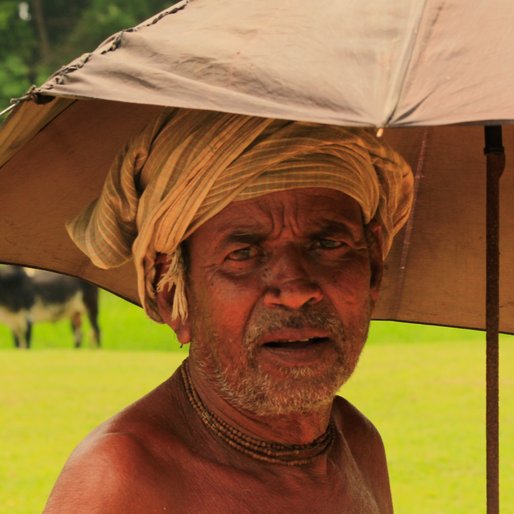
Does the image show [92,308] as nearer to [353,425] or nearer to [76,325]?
[76,325]

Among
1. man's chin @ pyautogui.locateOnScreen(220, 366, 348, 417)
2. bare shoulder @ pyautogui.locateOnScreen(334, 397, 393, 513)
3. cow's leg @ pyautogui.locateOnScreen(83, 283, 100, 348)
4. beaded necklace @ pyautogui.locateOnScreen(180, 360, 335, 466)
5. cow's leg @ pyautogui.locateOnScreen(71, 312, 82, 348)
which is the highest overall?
man's chin @ pyautogui.locateOnScreen(220, 366, 348, 417)

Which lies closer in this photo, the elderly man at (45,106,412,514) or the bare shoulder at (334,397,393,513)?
the elderly man at (45,106,412,514)

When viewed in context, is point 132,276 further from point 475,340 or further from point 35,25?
point 35,25

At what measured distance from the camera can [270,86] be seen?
1.56 metres

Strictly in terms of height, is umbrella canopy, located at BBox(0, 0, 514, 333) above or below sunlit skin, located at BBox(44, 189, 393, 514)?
above

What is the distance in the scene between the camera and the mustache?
6.81ft

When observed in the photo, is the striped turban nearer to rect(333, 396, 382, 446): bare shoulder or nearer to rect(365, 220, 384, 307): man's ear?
rect(365, 220, 384, 307): man's ear

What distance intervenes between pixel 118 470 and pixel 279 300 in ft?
1.33

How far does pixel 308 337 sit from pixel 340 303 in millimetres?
110

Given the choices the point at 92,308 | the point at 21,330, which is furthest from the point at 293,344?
the point at 21,330

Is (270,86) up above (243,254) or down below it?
above

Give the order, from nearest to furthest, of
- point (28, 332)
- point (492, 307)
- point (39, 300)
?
point (492, 307) → point (28, 332) → point (39, 300)

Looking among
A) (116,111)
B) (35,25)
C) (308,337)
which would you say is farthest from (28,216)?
(35,25)

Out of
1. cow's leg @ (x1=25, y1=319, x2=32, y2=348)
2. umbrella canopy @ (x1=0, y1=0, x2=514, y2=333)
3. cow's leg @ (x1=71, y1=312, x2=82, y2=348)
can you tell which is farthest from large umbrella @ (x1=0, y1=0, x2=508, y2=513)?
cow's leg @ (x1=71, y1=312, x2=82, y2=348)
